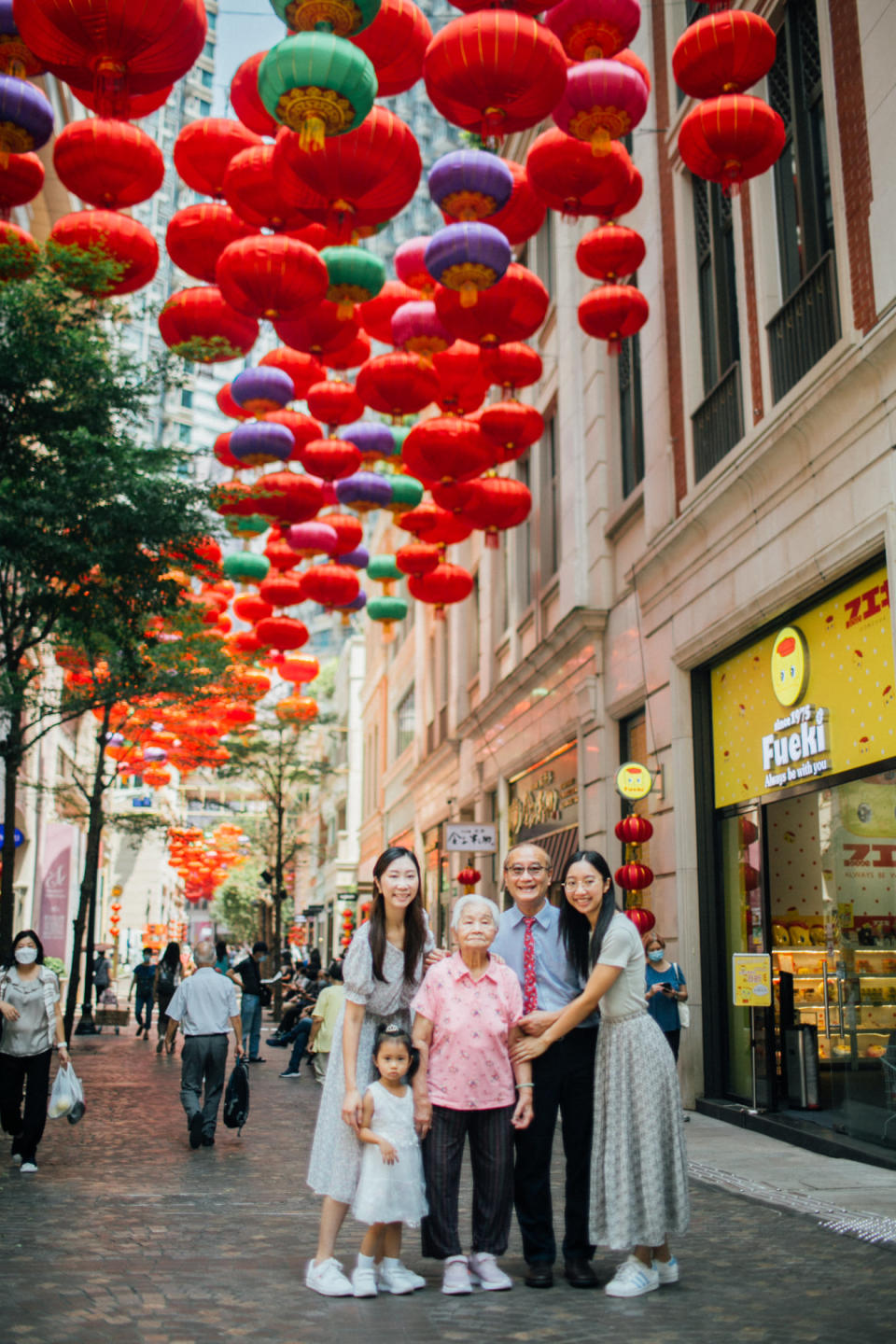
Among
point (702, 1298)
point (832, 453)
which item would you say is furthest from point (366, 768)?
point (702, 1298)

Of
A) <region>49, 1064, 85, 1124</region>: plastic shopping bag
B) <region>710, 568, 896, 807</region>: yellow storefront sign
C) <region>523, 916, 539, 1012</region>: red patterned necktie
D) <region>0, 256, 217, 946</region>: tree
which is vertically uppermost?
<region>0, 256, 217, 946</region>: tree

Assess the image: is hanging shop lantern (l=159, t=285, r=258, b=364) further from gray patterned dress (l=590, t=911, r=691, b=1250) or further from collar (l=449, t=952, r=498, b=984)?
gray patterned dress (l=590, t=911, r=691, b=1250)

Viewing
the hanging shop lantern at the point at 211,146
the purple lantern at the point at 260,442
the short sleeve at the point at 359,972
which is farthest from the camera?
the purple lantern at the point at 260,442

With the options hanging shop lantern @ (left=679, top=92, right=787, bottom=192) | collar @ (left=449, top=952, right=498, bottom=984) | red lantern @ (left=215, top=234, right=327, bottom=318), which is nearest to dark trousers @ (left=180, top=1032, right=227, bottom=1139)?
collar @ (left=449, top=952, right=498, bottom=984)

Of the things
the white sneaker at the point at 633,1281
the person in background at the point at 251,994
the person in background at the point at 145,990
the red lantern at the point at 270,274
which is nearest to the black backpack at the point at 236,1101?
the white sneaker at the point at 633,1281

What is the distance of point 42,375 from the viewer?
12.3m

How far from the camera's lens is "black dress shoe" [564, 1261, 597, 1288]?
5496 millimetres

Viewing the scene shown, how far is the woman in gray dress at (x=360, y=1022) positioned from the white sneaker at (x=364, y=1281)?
37 millimetres

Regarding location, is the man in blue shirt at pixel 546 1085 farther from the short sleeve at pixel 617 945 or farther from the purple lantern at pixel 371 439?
the purple lantern at pixel 371 439

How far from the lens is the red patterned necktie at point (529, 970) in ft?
18.9

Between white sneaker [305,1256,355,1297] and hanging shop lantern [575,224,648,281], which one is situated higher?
hanging shop lantern [575,224,648,281]

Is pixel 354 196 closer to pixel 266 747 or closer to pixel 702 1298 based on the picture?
pixel 702 1298

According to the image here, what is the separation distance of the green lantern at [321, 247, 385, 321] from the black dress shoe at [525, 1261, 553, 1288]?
8.63 m

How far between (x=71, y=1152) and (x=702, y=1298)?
20.9 ft
